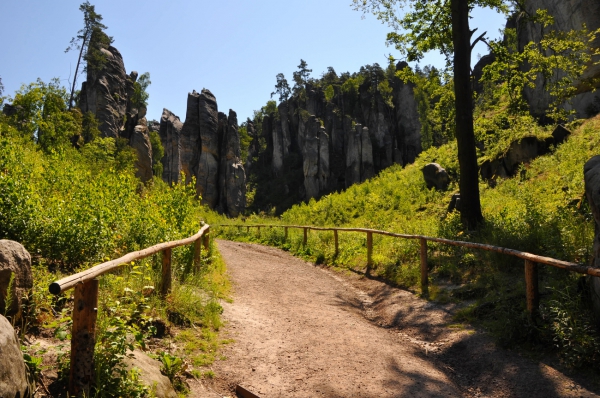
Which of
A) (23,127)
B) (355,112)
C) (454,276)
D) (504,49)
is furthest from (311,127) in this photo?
(454,276)

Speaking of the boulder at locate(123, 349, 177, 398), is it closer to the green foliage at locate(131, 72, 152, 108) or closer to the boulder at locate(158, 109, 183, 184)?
the boulder at locate(158, 109, 183, 184)

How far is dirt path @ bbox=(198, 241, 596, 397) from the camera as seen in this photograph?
4.48 metres

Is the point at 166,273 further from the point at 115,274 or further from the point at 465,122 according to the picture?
the point at 465,122

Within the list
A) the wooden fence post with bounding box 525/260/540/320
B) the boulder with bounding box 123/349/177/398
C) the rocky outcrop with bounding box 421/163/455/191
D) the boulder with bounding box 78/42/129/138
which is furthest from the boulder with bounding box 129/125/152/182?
the wooden fence post with bounding box 525/260/540/320

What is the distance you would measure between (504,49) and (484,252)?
7.28m

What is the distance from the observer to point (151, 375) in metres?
3.72

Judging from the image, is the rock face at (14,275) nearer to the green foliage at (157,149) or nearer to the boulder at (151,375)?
the boulder at (151,375)

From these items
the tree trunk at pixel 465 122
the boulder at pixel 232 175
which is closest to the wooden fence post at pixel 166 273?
the tree trunk at pixel 465 122

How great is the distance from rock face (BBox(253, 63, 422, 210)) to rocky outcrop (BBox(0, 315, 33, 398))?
63973 mm

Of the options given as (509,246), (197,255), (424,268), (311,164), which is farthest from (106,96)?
(509,246)

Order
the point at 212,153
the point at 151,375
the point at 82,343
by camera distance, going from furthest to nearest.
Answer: the point at 212,153, the point at 151,375, the point at 82,343

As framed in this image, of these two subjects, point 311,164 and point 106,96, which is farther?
point 311,164

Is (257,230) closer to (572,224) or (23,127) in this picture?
(23,127)

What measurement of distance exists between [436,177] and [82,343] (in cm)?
1917
